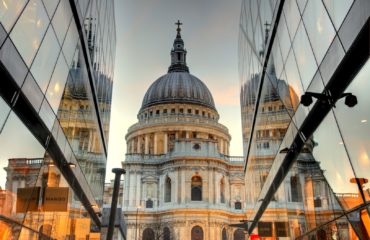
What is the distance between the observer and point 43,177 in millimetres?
15031

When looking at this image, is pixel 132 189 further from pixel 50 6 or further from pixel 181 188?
pixel 50 6

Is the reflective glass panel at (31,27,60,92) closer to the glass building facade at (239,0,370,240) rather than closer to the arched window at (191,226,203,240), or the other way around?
the glass building facade at (239,0,370,240)

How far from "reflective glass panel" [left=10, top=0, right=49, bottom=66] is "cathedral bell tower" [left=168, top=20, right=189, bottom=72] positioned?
108m

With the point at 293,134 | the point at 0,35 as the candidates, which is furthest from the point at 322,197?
the point at 0,35

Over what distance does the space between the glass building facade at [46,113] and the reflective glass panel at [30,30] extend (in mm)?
24

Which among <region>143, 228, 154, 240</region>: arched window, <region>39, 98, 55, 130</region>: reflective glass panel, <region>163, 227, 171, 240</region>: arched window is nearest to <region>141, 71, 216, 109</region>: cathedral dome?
<region>143, 228, 154, 240</region>: arched window

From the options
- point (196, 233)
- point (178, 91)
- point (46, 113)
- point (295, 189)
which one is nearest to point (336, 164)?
point (295, 189)

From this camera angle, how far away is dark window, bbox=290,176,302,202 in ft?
58.8

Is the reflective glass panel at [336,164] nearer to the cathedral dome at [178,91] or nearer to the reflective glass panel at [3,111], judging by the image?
the reflective glass panel at [3,111]

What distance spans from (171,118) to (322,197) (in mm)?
83506

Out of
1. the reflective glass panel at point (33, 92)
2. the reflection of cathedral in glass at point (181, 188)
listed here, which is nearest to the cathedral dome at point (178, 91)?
the reflection of cathedral in glass at point (181, 188)

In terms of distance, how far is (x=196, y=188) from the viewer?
79250 millimetres

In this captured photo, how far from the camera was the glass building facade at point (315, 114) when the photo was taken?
9695 millimetres

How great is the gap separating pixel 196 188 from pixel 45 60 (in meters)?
67.6
